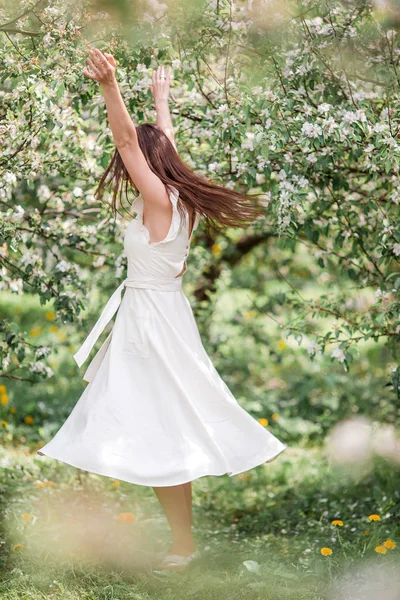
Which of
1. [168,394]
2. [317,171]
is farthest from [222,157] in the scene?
[168,394]

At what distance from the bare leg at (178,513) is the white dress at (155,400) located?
0.23m

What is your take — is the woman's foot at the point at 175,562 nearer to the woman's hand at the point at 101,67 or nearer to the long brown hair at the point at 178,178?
the long brown hair at the point at 178,178

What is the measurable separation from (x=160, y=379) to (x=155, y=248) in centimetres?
52

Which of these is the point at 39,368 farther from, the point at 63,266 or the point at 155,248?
the point at 155,248

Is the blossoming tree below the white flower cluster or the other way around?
the other way around

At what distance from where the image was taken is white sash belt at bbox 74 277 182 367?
297 centimetres

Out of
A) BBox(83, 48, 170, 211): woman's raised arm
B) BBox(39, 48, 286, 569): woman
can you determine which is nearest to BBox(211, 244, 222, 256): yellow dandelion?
BBox(39, 48, 286, 569): woman

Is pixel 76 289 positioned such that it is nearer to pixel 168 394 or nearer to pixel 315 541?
pixel 168 394

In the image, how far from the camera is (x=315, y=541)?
3.39 metres

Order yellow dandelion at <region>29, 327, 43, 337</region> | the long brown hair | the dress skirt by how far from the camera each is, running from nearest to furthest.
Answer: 1. the dress skirt
2. the long brown hair
3. yellow dandelion at <region>29, 327, 43, 337</region>

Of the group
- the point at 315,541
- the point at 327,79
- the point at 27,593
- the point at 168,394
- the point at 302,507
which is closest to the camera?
the point at 27,593

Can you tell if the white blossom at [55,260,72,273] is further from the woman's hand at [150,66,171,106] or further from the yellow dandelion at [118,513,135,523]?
the yellow dandelion at [118,513,135,523]

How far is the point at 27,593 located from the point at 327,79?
237cm

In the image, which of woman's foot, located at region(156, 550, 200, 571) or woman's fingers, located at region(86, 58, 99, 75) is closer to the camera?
woman's fingers, located at region(86, 58, 99, 75)
